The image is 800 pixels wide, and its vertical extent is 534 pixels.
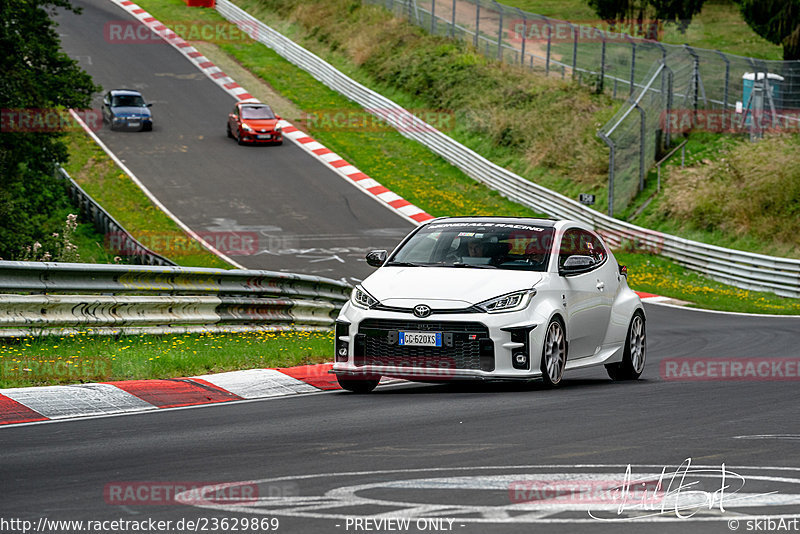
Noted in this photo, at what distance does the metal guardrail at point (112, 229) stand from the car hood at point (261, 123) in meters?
7.72

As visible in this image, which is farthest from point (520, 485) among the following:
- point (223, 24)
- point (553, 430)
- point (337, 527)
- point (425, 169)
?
point (223, 24)

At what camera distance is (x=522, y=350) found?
10305 millimetres

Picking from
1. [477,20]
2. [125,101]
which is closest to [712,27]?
[477,20]

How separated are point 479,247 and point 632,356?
7.64 ft

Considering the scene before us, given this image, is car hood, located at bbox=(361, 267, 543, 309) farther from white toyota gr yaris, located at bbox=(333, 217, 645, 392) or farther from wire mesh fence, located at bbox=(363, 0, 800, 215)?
wire mesh fence, located at bbox=(363, 0, 800, 215)

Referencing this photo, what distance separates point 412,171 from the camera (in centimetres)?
4012

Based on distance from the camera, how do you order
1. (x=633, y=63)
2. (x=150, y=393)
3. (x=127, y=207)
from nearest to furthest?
1. (x=150, y=393)
2. (x=127, y=207)
3. (x=633, y=63)

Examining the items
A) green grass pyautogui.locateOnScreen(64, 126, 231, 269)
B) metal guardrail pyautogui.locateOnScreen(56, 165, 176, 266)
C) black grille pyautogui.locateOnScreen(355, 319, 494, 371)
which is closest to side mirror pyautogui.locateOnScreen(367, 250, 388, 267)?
black grille pyautogui.locateOnScreen(355, 319, 494, 371)

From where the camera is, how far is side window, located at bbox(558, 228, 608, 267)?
11.8 meters

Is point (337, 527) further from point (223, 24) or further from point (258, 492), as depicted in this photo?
point (223, 24)

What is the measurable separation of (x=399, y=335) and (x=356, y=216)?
24210mm

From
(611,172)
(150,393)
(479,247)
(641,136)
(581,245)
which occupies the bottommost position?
(611,172)

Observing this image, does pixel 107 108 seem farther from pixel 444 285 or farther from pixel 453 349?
pixel 453 349

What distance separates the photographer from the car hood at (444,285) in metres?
10.4
